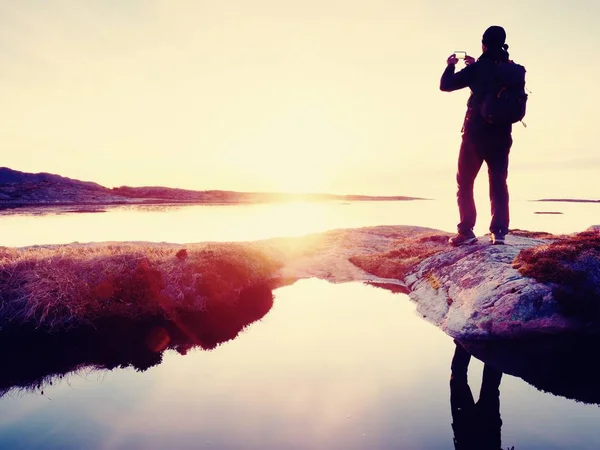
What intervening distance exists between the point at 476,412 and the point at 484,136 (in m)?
7.21

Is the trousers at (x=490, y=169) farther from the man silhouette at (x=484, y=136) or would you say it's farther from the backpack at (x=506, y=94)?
the backpack at (x=506, y=94)

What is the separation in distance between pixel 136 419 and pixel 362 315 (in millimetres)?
5709

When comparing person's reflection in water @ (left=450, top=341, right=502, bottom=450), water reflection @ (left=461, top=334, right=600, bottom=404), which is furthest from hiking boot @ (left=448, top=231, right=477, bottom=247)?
person's reflection in water @ (left=450, top=341, right=502, bottom=450)

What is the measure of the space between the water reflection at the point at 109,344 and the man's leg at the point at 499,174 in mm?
7093

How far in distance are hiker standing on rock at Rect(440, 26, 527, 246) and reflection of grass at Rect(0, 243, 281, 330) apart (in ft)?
26.3

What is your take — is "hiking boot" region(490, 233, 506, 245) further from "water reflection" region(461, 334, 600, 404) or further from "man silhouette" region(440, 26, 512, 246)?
"water reflection" region(461, 334, 600, 404)

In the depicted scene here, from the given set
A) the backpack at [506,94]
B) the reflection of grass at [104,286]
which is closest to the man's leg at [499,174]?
the backpack at [506,94]

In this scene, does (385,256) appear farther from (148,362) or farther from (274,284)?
(148,362)

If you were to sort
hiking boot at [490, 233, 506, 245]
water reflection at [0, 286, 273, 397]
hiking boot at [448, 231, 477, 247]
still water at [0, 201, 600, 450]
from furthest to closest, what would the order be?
hiking boot at [448, 231, 477, 247]
hiking boot at [490, 233, 506, 245]
water reflection at [0, 286, 273, 397]
still water at [0, 201, 600, 450]

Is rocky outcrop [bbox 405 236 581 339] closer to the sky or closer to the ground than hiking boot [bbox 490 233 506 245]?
closer to the ground

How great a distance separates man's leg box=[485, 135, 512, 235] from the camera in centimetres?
934

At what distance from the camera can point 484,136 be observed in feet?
30.6

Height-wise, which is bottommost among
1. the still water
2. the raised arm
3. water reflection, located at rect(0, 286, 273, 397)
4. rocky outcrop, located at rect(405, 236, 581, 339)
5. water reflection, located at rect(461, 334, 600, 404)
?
water reflection, located at rect(0, 286, 273, 397)

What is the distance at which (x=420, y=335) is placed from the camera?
24.4 ft
